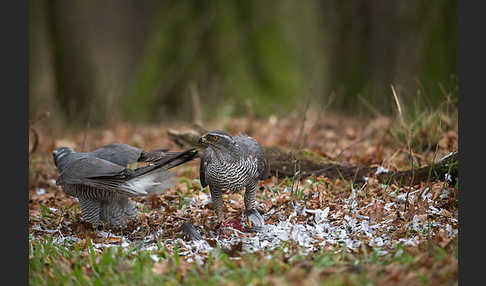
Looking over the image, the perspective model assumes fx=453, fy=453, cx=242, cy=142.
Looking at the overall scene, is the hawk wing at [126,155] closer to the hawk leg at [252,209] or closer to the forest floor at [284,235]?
the forest floor at [284,235]

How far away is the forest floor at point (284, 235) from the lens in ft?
10.7

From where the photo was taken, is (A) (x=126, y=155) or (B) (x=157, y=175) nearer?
(B) (x=157, y=175)

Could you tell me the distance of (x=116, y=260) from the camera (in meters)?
3.66

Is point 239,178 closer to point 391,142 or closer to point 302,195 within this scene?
point 302,195

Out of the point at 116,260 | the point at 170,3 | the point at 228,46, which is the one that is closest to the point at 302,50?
the point at 228,46

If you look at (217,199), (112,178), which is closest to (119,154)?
(112,178)

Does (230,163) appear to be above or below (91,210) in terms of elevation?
above

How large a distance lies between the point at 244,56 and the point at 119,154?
22.1 feet

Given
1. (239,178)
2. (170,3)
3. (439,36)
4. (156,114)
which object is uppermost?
(170,3)

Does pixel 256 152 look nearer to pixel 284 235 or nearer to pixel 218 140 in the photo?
pixel 218 140

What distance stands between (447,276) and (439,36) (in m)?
7.21

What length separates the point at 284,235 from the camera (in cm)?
411

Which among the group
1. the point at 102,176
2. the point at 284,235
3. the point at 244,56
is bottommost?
the point at 284,235

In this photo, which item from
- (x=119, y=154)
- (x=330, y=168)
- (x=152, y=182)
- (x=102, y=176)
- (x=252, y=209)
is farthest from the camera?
(x=330, y=168)
